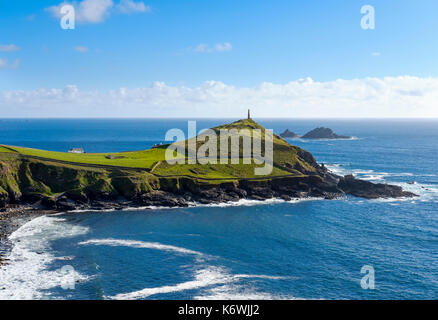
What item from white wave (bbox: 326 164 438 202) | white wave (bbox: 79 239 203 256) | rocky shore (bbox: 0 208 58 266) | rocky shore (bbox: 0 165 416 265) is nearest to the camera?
white wave (bbox: 79 239 203 256)

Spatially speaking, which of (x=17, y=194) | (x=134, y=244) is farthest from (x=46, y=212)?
(x=134, y=244)

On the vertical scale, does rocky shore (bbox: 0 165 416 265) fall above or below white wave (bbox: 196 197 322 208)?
above

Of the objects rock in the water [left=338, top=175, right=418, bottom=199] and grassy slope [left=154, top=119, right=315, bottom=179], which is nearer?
rock in the water [left=338, top=175, right=418, bottom=199]

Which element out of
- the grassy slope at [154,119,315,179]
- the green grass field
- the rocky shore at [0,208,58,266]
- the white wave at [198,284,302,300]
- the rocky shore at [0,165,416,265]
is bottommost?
the white wave at [198,284,302,300]

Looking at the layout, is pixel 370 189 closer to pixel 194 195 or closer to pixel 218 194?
pixel 218 194

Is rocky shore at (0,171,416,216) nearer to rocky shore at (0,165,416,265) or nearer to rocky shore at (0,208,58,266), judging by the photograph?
rocky shore at (0,165,416,265)

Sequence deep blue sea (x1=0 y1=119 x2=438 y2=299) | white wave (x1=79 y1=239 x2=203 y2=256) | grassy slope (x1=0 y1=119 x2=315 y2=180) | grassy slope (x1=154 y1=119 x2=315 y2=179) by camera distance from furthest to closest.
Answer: grassy slope (x1=154 y1=119 x2=315 y2=179) < grassy slope (x1=0 y1=119 x2=315 y2=180) < white wave (x1=79 y1=239 x2=203 y2=256) < deep blue sea (x1=0 y1=119 x2=438 y2=299)

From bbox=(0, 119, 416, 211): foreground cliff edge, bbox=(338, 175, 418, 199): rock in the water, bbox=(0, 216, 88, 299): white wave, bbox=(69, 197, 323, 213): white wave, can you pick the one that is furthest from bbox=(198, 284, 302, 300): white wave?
bbox=(338, 175, 418, 199): rock in the water

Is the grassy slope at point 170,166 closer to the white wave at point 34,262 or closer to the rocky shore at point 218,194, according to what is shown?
the rocky shore at point 218,194
